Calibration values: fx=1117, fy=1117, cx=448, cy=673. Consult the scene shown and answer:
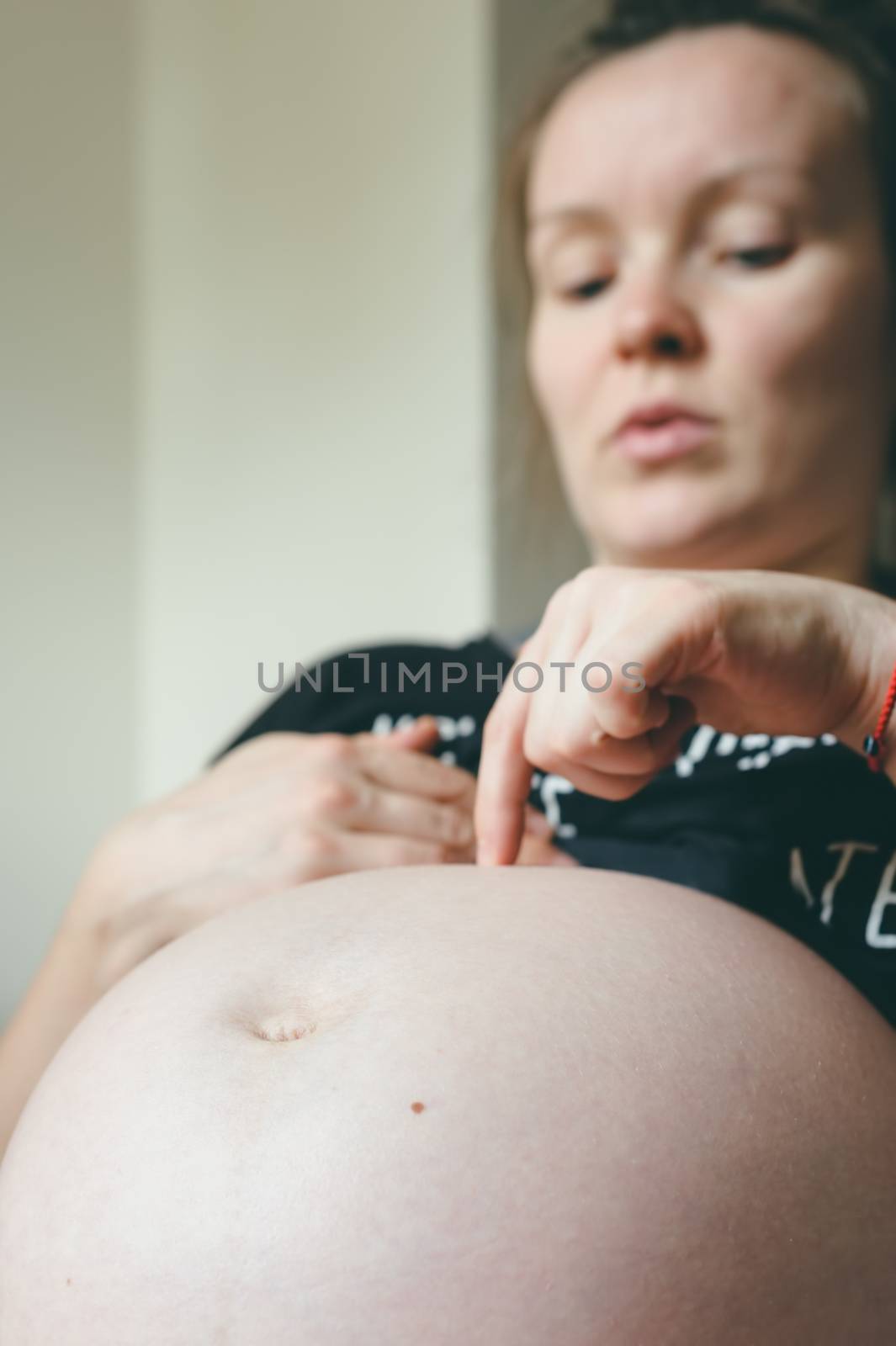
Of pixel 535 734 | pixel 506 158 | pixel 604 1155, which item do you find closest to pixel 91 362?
pixel 506 158

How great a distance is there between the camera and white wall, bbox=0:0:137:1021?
1.89 m

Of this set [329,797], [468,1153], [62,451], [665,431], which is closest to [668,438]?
[665,431]

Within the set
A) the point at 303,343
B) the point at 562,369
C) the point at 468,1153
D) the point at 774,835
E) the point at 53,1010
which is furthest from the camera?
the point at 303,343

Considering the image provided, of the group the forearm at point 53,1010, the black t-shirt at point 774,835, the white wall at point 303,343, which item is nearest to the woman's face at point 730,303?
the black t-shirt at point 774,835

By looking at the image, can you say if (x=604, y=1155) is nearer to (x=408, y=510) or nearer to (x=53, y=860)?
(x=408, y=510)

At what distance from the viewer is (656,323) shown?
776 millimetres

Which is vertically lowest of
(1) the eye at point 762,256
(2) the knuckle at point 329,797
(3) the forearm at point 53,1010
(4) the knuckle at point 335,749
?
(3) the forearm at point 53,1010

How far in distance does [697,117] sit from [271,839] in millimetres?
597

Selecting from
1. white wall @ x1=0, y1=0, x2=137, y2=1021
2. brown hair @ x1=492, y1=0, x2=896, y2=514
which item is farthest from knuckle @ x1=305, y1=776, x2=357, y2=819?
white wall @ x1=0, y1=0, x2=137, y2=1021

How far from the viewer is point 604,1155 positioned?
1.29 feet

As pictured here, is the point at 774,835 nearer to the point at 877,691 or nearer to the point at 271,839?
the point at 877,691

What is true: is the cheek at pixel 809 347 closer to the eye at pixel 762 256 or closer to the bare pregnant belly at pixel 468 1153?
the eye at pixel 762 256

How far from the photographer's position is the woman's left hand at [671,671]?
459 millimetres

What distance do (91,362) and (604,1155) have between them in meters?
1.94
